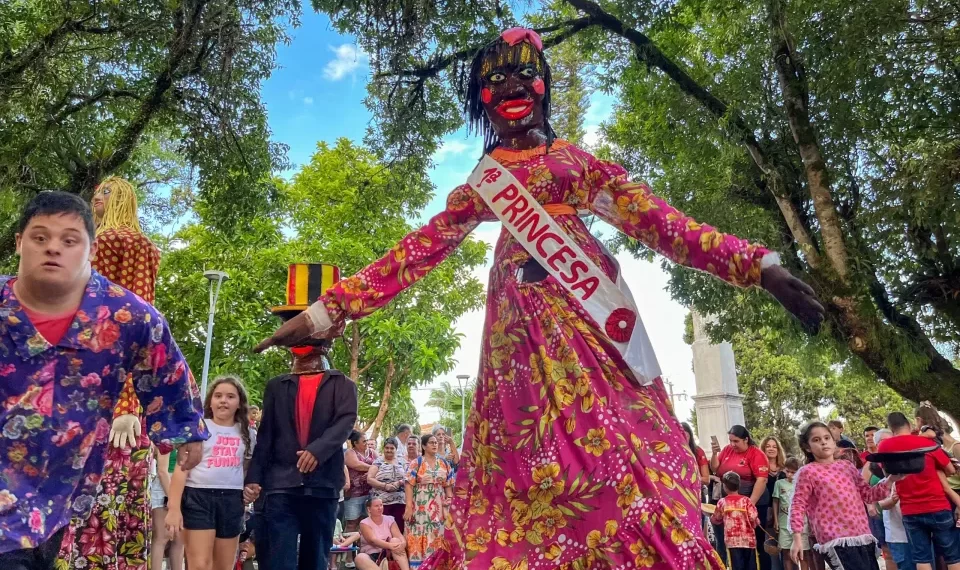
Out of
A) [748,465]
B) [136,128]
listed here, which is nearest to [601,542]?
[748,465]

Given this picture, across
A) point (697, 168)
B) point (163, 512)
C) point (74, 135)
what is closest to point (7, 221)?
point (74, 135)

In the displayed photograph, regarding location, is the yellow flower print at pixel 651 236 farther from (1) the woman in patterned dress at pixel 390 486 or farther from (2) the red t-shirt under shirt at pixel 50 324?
(1) the woman in patterned dress at pixel 390 486

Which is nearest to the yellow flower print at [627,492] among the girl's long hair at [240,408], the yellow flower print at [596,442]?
the yellow flower print at [596,442]

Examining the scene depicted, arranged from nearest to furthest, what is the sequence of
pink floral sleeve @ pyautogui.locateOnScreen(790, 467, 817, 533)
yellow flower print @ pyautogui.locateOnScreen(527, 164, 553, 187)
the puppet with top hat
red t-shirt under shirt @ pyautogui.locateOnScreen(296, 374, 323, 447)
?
yellow flower print @ pyautogui.locateOnScreen(527, 164, 553, 187) → the puppet with top hat → red t-shirt under shirt @ pyautogui.locateOnScreen(296, 374, 323, 447) → pink floral sleeve @ pyautogui.locateOnScreen(790, 467, 817, 533)

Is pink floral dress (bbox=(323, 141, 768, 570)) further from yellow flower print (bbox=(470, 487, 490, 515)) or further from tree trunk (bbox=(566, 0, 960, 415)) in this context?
tree trunk (bbox=(566, 0, 960, 415))

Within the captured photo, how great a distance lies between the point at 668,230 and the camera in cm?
259

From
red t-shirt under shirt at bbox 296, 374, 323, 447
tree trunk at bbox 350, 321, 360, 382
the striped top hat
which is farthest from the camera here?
tree trunk at bbox 350, 321, 360, 382

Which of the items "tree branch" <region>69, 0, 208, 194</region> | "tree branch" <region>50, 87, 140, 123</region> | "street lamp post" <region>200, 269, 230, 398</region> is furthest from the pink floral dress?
"street lamp post" <region>200, 269, 230, 398</region>

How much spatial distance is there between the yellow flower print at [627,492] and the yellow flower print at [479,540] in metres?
0.44

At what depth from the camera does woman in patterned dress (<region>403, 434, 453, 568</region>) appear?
25.2 feet

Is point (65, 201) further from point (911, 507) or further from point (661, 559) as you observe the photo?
point (911, 507)

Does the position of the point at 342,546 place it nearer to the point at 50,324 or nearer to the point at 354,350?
the point at 50,324

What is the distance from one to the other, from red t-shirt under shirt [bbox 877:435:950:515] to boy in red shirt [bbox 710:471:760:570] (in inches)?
60.0

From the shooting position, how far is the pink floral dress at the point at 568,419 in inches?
83.8
